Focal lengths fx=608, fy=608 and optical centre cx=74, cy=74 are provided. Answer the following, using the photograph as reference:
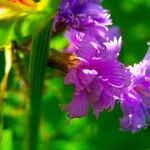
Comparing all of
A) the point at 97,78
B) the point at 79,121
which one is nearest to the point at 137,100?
the point at 97,78

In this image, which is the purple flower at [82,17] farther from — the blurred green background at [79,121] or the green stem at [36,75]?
the blurred green background at [79,121]

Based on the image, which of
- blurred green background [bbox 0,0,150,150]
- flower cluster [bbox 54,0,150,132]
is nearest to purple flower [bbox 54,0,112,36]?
flower cluster [bbox 54,0,150,132]

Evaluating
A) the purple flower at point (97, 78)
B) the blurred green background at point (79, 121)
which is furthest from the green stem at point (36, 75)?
the blurred green background at point (79, 121)

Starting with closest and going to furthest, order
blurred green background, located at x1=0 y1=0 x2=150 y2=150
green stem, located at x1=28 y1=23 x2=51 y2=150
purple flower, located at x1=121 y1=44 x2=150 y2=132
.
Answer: green stem, located at x1=28 y1=23 x2=51 y2=150
purple flower, located at x1=121 y1=44 x2=150 y2=132
blurred green background, located at x1=0 y1=0 x2=150 y2=150

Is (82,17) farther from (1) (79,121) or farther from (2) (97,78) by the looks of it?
(1) (79,121)

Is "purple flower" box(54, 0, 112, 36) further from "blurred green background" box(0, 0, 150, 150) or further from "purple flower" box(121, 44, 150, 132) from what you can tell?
"blurred green background" box(0, 0, 150, 150)

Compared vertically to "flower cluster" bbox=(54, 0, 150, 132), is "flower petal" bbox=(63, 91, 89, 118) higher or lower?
lower

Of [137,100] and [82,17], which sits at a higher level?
[82,17]
